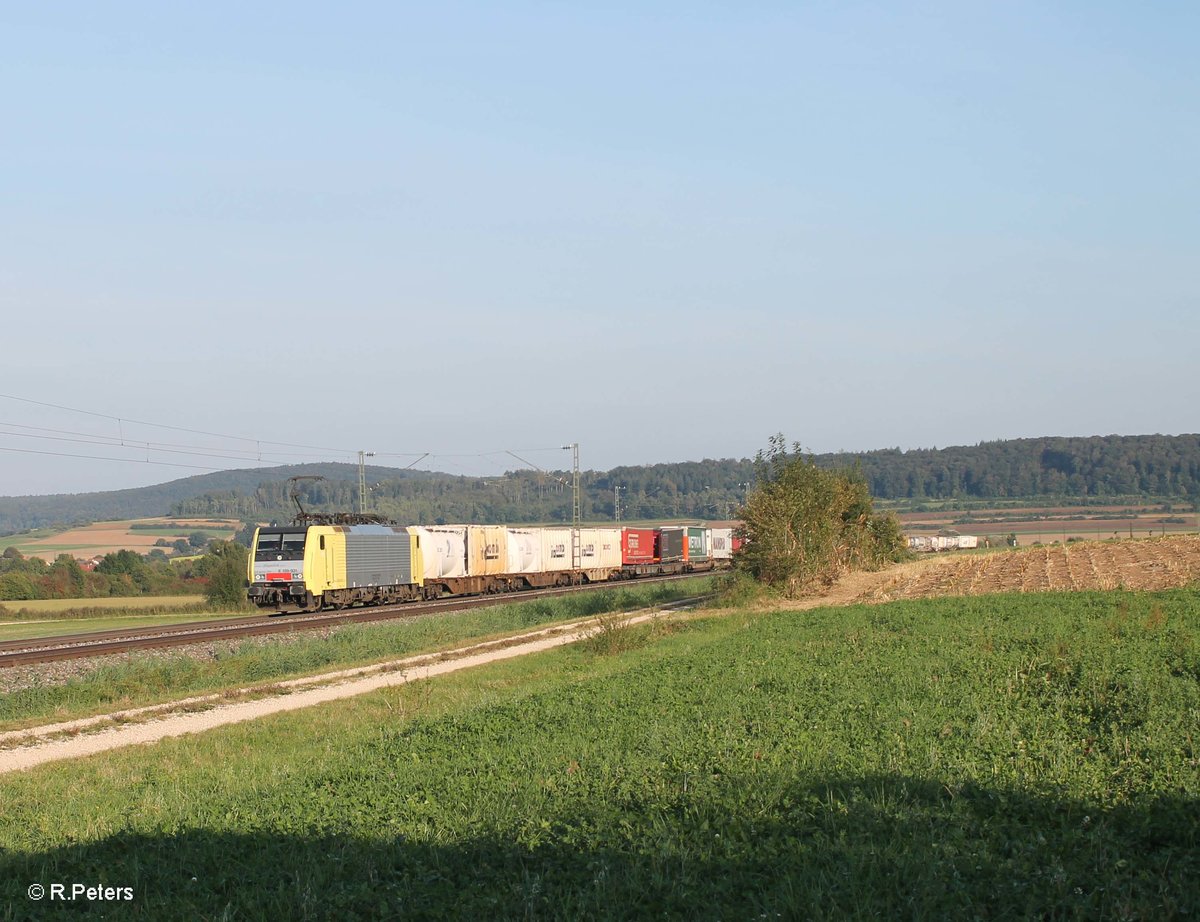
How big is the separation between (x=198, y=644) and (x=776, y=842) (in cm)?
2747

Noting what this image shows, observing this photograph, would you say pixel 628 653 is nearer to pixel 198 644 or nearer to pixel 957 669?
pixel 957 669

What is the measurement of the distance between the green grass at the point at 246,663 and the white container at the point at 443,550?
1342 cm

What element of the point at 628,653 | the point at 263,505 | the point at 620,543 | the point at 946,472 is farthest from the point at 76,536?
the point at 628,653

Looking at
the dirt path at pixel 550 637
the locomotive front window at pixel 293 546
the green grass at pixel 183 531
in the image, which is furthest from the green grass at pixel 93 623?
the green grass at pixel 183 531

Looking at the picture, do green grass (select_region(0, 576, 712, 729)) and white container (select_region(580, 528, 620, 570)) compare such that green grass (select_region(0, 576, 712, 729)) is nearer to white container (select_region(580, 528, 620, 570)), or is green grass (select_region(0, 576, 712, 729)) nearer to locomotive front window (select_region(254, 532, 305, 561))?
locomotive front window (select_region(254, 532, 305, 561))

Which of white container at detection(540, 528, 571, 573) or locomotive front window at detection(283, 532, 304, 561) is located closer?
locomotive front window at detection(283, 532, 304, 561)

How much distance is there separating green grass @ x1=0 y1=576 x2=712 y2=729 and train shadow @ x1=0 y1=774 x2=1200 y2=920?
40.1 feet

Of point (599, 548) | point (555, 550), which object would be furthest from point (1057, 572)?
point (599, 548)

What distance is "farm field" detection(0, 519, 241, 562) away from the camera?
496 ft

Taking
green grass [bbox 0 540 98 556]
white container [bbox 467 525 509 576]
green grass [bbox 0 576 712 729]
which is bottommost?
green grass [bbox 0 540 98 556]

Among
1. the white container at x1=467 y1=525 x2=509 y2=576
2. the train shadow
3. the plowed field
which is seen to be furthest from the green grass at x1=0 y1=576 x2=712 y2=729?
the white container at x1=467 y1=525 x2=509 y2=576

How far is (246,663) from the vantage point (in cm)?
2675

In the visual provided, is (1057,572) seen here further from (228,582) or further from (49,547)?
(49,547)

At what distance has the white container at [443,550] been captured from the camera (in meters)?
54.3
